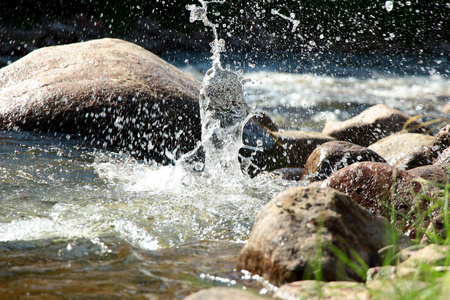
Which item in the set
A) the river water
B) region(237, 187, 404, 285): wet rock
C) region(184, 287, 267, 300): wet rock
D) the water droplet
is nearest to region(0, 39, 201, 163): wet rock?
the river water

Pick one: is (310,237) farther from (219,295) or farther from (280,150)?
(280,150)

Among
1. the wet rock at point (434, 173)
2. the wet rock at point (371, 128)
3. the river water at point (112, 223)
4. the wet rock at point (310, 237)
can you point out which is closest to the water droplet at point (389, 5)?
the wet rock at point (371, 128)

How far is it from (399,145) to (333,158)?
5.84 ft

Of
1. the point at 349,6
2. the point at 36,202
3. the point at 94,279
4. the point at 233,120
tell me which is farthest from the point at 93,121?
the point at 349,6

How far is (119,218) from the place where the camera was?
366cm

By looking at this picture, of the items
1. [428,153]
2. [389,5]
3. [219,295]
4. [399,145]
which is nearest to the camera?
[219,295]

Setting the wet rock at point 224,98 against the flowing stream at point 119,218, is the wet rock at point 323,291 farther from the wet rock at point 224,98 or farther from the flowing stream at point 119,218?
the wet rock at point 224,98

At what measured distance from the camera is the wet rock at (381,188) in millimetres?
3303

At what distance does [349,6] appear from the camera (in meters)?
20.8

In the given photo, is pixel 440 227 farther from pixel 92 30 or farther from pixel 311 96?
pixel 92 30

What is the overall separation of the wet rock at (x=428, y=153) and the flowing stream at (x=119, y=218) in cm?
126

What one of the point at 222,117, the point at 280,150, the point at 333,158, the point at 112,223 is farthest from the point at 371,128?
the point at 112,223

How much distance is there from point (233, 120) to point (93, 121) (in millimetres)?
2024

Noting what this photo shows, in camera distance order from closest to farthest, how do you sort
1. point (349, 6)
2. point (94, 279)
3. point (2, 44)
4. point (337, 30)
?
point (94, 279)
point (2, 44)
point (349, 6)
point (337, 30)
